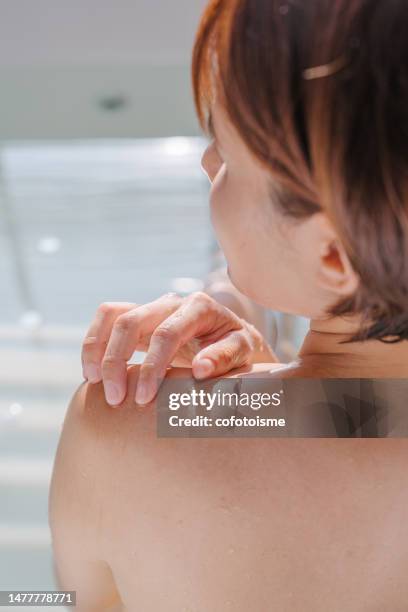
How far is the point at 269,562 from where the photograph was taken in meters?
0.56

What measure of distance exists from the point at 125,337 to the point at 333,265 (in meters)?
0.21

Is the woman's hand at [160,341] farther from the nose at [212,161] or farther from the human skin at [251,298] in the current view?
the nose at [212,161]

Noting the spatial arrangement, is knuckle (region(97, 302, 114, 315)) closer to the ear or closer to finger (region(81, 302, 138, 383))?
finger (region(81, 302, 138, 383))

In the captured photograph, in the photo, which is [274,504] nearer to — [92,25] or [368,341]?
[368,341]

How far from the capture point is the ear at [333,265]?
18.3 inches

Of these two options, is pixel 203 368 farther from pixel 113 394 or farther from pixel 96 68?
pixel 96 68

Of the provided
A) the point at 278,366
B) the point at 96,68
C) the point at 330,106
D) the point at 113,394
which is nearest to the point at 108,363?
the point at 113,394

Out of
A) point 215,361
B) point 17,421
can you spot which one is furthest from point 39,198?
point 215,361

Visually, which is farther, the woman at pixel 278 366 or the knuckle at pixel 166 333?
the knuckle at pixel 166 333

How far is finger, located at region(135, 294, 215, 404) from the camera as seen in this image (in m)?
0.56

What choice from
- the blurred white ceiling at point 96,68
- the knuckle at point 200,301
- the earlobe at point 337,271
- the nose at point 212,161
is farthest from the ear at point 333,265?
the blurred white ceiling at point 96,68

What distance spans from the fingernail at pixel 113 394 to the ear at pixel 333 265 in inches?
6.6

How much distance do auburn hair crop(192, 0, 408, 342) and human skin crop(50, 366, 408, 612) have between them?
0.50 feet

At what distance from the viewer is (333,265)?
1.60ft
